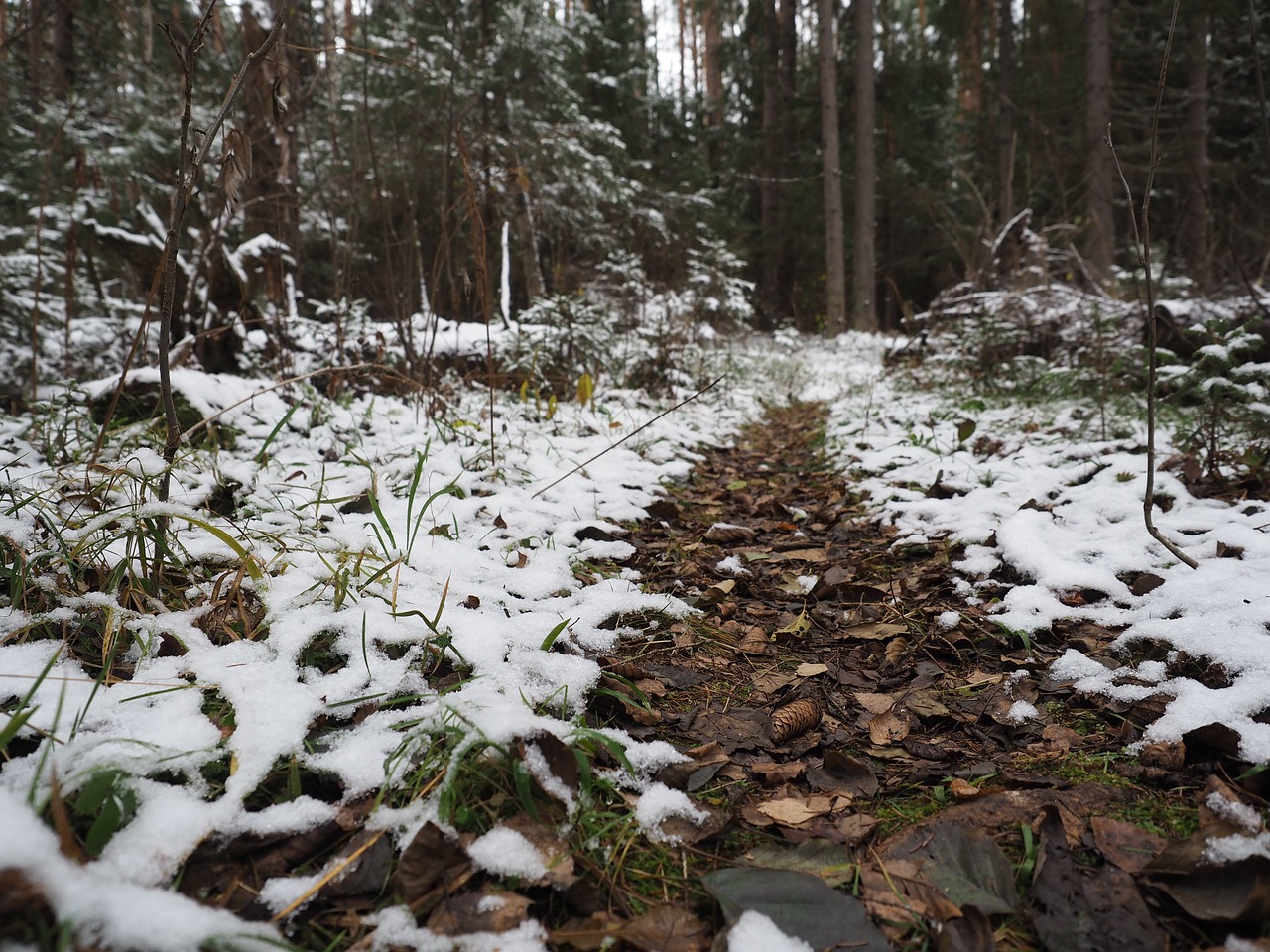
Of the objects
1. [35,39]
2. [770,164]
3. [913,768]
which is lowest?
[913,768]

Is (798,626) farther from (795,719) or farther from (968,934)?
(968,934)

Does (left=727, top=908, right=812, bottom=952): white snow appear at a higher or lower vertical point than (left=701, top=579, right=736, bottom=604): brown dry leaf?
lower

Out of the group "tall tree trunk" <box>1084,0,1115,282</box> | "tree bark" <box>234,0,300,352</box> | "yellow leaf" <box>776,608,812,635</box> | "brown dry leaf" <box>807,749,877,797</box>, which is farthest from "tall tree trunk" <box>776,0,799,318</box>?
"brown dry leaf" <box>807,749,877,797</box>

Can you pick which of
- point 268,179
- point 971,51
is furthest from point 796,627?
point 971,51

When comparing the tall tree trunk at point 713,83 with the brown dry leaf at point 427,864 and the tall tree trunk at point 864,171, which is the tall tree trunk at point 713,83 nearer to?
the tall tree trunk at point 864,171

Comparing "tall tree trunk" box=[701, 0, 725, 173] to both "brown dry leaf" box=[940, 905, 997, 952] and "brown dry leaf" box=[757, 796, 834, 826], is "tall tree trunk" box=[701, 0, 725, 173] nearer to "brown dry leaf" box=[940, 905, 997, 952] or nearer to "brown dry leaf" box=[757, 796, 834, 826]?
"brown dry leaf" box=[757, 796, 834, 826]

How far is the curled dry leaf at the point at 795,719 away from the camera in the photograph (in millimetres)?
1431

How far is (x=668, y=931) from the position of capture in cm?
92

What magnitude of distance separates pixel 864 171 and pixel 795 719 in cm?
1479

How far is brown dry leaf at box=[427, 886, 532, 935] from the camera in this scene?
88 cm

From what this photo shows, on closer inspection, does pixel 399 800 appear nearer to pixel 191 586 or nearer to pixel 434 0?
pixel 191 586

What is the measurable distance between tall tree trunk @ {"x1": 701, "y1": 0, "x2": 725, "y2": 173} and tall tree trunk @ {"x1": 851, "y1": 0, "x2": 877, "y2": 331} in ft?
15.6

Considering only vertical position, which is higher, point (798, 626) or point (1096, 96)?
point (1096, 96)

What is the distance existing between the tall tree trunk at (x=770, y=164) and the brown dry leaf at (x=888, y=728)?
15.9 m
